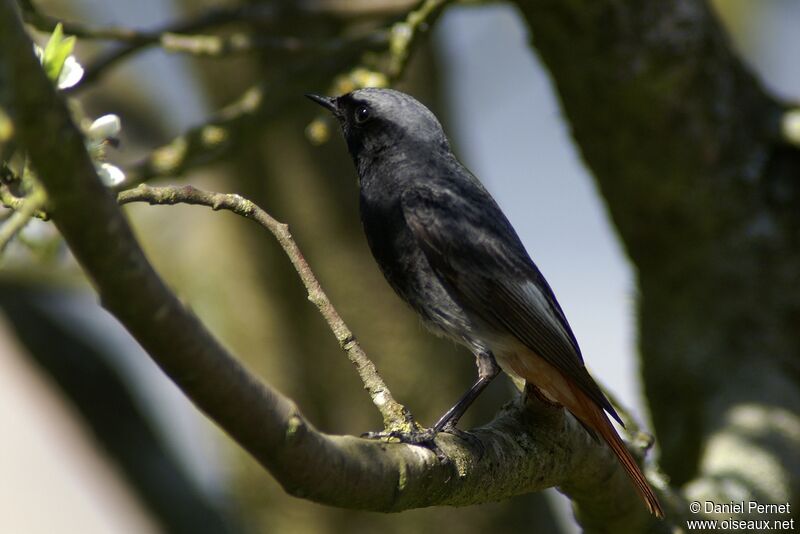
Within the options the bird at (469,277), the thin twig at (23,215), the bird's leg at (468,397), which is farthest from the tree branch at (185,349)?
the bird at (469,277)

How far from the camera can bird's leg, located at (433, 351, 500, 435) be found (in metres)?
3.23

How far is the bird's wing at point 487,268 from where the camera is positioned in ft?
10.9

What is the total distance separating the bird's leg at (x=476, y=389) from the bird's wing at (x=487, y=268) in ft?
0.48

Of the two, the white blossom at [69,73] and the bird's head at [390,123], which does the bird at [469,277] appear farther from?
the white blossom at [69,73]

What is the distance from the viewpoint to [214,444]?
6.95 meters

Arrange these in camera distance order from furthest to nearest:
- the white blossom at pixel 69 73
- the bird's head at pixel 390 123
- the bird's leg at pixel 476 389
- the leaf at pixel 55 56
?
the bird's head at pixel 390 123
the bird's leg at pixel 476 389
the white blossom at pixel 69 73
the leaf at pixel 55 56

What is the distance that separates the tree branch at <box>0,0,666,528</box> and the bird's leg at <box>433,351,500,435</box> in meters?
0.79

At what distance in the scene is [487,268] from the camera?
339 cm

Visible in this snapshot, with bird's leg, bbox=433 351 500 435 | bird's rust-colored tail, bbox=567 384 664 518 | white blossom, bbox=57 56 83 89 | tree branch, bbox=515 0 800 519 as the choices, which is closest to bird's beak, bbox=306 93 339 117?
tree branch, bbox=515 0 800 519

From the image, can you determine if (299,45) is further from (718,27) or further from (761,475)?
(761,475)

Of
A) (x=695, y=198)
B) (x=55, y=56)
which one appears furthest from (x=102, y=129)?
(x=695, y=198)

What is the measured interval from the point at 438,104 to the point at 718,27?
→ 2113 millimetres

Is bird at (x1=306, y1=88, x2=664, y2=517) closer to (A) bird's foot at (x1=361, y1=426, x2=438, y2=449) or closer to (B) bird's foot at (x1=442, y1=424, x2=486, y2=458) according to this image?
A: (B) bird's foot at (x1=442, y1=424, x2=486, y2=458)

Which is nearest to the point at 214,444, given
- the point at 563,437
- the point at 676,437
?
the point at 676,437
